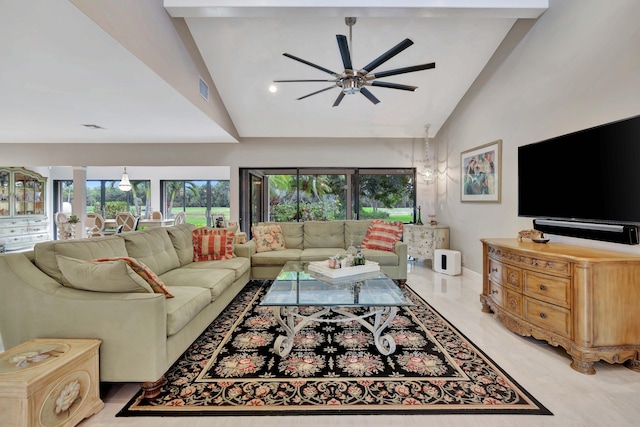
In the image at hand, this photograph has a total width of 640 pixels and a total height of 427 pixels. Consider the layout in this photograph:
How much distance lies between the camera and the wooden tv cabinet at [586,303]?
211cm

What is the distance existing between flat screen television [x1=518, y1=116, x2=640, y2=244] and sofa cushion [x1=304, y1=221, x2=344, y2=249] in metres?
2.53

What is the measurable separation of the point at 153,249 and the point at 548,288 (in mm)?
3565

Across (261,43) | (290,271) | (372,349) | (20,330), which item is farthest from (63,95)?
(372,349)

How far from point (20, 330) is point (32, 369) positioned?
2.04ft

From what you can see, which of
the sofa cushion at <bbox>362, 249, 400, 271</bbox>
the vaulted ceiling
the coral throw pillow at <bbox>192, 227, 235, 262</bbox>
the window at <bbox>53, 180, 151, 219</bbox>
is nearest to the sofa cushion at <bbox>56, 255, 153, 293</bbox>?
the vaulted ceiling

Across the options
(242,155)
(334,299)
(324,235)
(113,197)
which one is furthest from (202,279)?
(113,197)

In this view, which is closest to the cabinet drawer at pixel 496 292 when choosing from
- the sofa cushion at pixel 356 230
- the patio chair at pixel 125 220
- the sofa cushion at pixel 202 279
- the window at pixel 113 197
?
the sofa cushion at pixel 356 230

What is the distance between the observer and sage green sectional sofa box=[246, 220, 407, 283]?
13.5ft

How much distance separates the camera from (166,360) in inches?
73.4

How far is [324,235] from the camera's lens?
479cm

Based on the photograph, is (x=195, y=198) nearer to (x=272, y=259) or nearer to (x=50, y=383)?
(x=272, y=259)

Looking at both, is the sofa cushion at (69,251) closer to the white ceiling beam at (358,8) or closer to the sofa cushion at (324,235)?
the white ceiling beam at (358,8)

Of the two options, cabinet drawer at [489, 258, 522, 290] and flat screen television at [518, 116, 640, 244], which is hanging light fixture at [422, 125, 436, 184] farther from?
cabinet drawer at [489, 258, 522, 290]

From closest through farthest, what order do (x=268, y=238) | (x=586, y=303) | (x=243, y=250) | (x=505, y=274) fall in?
1. (x=586, y=303)
2. (x=505, y=274)
3. (x=243, y=250)
4. (x=268, y=238)
